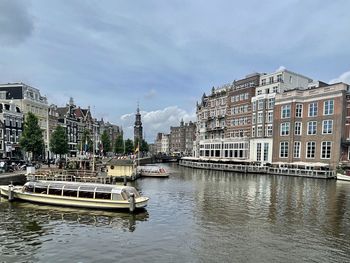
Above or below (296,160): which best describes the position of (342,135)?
above

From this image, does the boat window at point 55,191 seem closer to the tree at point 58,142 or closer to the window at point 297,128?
the tree at point 58,142

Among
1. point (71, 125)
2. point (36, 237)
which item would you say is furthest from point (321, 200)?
point (71, 125)

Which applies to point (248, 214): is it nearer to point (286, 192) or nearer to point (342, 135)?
point (286, 192)

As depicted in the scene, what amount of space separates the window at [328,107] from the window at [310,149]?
8.64 metres

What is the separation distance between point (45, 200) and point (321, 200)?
33762mm

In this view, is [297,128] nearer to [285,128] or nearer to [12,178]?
[285,128]

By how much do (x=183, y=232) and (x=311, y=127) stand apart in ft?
219

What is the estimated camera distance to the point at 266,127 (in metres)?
90.2

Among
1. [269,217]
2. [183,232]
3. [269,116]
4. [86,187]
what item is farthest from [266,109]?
[183,232]

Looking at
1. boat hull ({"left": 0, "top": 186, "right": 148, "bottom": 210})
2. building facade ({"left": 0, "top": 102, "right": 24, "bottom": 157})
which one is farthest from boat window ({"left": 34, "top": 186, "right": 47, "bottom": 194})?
building facade ({"left": 0, "top": 102, "right": 24, "bottom": 157})

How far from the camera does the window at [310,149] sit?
77.8m

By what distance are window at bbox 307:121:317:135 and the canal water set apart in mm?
46130

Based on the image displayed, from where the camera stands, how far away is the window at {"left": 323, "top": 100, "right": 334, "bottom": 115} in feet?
243

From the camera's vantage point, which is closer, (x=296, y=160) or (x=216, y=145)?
(x=296, y=160)
